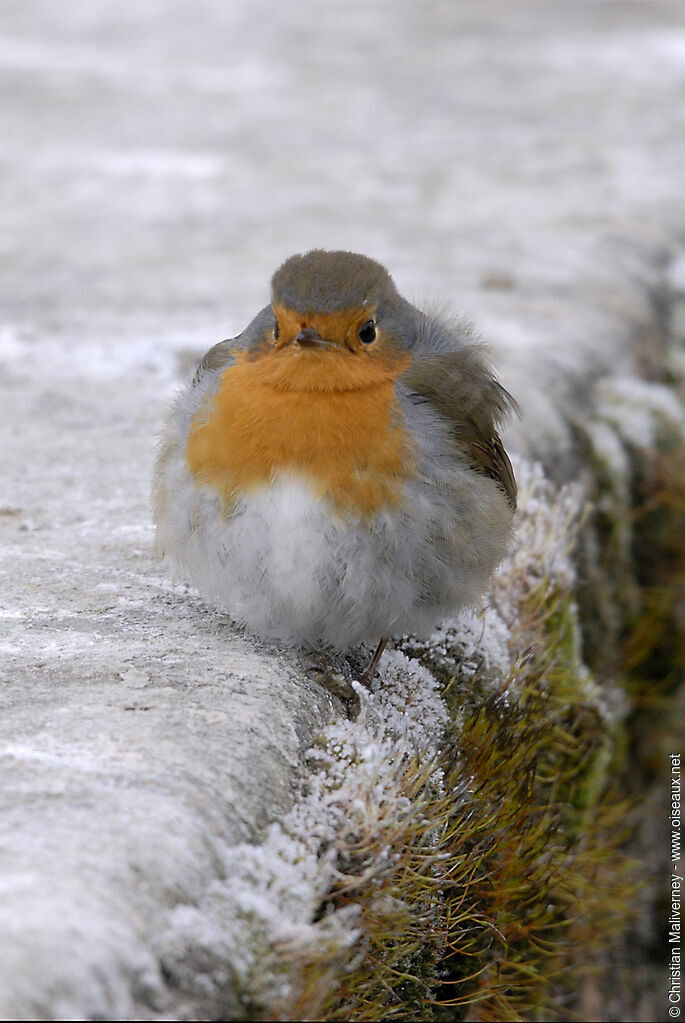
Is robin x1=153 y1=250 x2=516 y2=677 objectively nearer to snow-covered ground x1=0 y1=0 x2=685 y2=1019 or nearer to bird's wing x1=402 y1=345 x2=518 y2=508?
bird's wing x1=402 y1=345 x2=518 y2=508

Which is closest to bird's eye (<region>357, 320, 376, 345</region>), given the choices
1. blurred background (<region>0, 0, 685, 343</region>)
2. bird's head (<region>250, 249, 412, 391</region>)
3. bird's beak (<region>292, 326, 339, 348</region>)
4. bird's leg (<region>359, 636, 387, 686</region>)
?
bird's head (<region>250, 249, 412, 391</region>)

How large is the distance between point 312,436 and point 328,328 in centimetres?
31

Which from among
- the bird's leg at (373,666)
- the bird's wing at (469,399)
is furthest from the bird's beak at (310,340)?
the bird's leg at (373,666)

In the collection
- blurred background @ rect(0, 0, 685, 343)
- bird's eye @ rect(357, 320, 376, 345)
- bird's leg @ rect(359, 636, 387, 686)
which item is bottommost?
bird's leg @ rect(359, 636, 387, 686)

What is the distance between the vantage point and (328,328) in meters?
3.11

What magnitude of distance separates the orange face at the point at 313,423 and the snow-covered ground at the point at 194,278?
1.71 ft

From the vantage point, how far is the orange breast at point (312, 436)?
117 inches

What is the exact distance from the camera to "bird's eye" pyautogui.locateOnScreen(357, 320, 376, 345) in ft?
10.4

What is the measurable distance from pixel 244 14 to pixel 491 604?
10597mm

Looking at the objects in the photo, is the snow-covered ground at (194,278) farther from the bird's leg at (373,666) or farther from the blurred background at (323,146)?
the bird's leg at (373,666)

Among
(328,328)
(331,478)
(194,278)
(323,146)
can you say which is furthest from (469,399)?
(323,146)

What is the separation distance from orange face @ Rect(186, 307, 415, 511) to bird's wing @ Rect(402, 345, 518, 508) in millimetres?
142

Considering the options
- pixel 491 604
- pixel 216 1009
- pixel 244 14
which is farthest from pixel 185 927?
pixel 244 14

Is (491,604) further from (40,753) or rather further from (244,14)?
(244,14)
